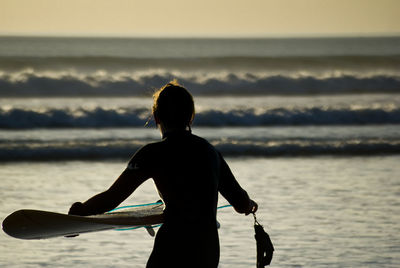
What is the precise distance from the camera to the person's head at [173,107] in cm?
355

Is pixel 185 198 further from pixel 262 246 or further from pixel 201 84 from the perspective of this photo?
pixel 201 84

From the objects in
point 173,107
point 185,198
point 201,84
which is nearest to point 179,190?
point 185,198

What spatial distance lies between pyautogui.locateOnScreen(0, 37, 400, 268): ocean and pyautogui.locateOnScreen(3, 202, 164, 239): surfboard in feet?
1.81

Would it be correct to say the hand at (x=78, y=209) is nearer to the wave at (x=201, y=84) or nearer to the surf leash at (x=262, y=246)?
the surf leash at (x=262, y=246)

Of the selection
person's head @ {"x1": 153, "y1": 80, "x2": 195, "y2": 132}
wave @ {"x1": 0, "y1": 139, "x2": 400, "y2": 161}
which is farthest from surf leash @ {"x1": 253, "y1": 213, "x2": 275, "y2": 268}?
wave @ {"x1": 0, "y1": 139, "x2": 400, "y2": 161}

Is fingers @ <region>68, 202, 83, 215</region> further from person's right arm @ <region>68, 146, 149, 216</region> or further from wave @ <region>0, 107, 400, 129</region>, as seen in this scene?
wave @ <region>0, 107, 400, 129</region>

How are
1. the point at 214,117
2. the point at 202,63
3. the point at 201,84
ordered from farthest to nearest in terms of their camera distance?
the point at 202,63, the point at 201,84, the point at 214,117

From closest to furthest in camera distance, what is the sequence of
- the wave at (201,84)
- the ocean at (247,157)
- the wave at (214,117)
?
1. the ocean at (247,157)
2. the wave at (214,117)
3. the wave at (201,84)

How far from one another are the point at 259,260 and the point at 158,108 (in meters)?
0.94

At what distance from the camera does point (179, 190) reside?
354 centimetres

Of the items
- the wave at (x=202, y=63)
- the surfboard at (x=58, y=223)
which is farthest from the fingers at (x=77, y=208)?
the wave at (x=202, y=63)

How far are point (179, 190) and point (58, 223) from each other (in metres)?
0.72

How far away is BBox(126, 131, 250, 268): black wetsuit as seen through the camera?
3.53m

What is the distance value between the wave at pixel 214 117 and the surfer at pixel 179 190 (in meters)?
14.8
